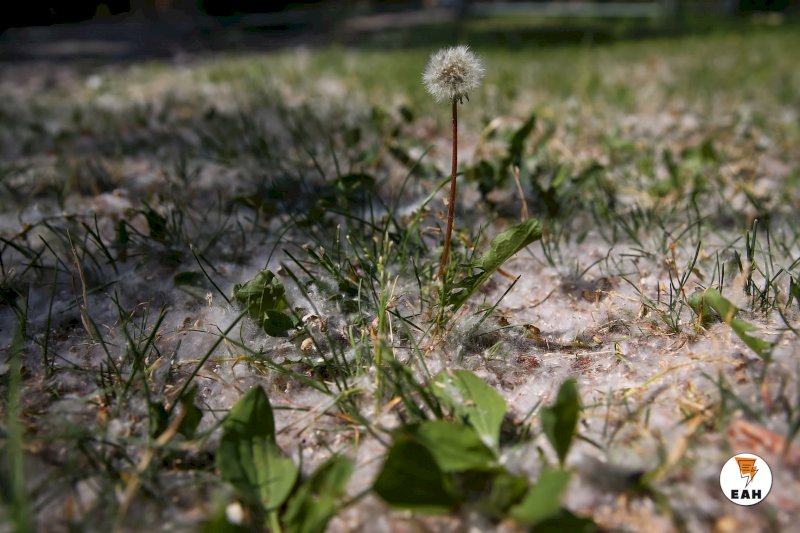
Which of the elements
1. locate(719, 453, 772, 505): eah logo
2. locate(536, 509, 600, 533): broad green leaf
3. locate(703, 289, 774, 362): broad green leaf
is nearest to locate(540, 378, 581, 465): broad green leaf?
locate(536, 509, 600, 533): broad green leaf

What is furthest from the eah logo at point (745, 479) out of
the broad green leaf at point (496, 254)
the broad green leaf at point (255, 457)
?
the broad green leaf at point (255, 457)

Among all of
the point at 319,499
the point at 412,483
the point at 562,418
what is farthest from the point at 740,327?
the point at 319,499

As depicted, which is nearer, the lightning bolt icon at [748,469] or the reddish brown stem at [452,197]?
the lightning bolt icon at [748,469]

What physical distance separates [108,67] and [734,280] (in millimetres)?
6467

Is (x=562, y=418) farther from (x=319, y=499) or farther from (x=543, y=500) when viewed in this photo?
(x=319, y=499)

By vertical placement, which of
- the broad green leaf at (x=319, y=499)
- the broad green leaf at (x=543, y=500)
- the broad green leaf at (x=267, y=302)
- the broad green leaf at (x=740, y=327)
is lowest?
the broad green leaf at (x=319, y=499)

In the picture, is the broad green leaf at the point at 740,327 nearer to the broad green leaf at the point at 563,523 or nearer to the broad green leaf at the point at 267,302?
the broad green leaf at the point at 563,523

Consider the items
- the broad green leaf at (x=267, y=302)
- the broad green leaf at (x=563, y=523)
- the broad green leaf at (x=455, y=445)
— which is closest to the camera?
the broad green leaf at (x=563, y=523)

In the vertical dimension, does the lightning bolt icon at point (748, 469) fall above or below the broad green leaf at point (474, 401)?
below

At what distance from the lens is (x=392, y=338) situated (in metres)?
1.33

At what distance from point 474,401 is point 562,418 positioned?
0.18 metres

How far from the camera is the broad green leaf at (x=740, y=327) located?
42.9 inches

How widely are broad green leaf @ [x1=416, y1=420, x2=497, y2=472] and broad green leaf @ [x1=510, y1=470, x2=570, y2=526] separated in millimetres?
96

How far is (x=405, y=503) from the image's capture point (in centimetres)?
90
